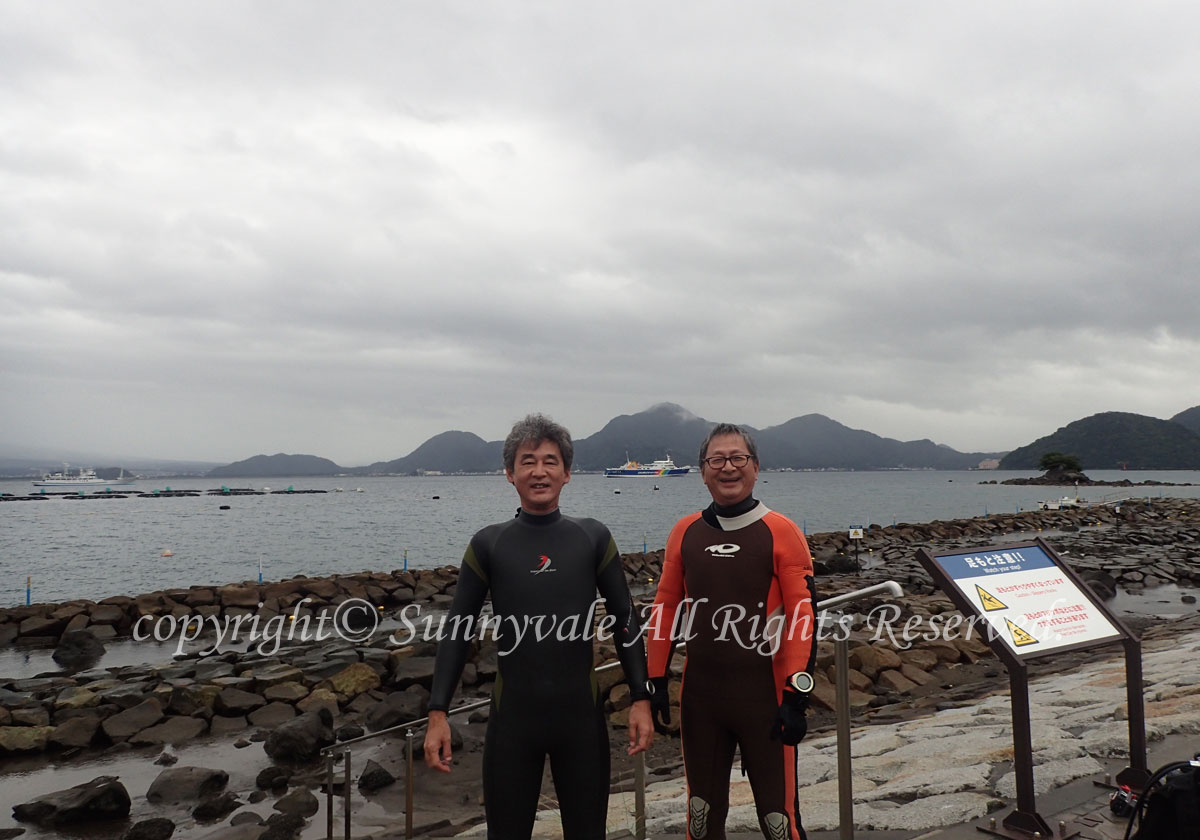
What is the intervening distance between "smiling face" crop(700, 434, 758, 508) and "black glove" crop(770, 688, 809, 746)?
2.71ft

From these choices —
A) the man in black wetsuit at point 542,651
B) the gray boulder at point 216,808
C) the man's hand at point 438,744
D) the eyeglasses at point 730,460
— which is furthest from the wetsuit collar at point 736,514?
the gray boulder at point 216,808

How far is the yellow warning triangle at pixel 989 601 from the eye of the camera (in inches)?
142

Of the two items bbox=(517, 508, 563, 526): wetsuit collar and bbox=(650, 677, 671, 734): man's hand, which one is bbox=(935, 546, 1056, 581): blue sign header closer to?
bbox=(650, 677, 671, 734): man's hand

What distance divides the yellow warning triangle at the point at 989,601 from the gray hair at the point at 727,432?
1419 mm

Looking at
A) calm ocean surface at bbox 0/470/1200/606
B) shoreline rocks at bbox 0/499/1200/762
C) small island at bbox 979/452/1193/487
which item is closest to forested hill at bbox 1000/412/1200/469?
small island at bbox 979/452/1193/487

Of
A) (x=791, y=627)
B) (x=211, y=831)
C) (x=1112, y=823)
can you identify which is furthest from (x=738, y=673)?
(x=211, y=831)

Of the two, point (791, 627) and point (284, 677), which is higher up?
point (791, 627)

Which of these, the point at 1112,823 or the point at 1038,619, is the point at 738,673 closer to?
the point at 1038,619

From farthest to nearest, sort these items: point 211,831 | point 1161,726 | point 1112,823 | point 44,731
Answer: point 44,731 → point 211,831 → point 1161,726 → point 1112,823

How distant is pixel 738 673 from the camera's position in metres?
3.04

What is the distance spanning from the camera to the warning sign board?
3.54m

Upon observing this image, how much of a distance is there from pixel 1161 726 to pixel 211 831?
8051 millimetres

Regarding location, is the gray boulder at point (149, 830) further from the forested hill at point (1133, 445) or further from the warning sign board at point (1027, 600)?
the forested hill at point (1133, 445)

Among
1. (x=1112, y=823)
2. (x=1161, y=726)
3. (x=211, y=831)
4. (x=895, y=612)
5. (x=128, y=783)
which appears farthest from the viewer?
(x=895, y=612)
